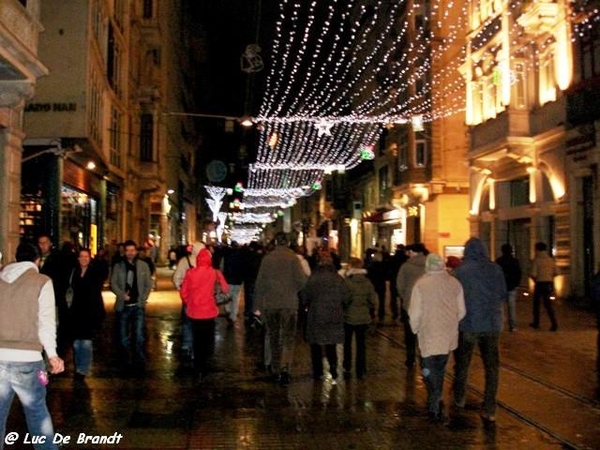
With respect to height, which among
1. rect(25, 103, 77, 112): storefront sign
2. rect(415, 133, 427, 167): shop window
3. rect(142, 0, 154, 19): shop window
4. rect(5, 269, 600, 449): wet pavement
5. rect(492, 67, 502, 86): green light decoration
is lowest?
rect(5, 269, 600, 449): wet pavement

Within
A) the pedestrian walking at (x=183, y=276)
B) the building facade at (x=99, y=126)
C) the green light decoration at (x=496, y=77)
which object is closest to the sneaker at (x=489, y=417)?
the pedestrian walking at (x=183, y=276)

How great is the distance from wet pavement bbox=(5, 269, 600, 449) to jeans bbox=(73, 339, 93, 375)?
185mm

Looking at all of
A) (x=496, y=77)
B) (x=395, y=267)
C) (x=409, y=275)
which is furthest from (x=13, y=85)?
(x=496, y=77)

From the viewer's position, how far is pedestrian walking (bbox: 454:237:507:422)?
807cm

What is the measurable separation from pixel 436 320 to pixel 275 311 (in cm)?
279

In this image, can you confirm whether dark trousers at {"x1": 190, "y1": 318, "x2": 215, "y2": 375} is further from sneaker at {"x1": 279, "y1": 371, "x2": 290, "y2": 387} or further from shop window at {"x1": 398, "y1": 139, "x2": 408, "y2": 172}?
shop window at {"x1": 398, "y1": 139, "x2": 408, "y2": 172}

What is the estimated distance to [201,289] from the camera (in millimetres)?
10477

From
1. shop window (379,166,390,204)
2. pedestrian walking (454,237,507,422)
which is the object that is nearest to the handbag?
pedestrian walking (454,237,507,422)

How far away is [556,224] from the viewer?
24.1 meters

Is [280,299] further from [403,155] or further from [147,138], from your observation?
[403,155]

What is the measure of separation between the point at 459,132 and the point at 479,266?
98.4 ft

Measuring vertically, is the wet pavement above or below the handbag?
below

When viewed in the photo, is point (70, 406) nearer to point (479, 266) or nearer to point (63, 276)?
point (63, 276)

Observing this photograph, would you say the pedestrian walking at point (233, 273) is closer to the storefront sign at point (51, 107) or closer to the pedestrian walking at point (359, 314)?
the storefront sign at point (51, 107)
